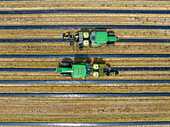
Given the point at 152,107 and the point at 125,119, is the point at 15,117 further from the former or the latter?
the point at 152,107

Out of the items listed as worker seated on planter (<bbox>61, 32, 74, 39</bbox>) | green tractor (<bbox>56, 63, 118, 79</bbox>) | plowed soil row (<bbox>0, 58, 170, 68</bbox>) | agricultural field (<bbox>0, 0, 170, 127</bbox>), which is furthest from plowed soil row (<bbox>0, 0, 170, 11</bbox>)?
green tractor (<bbox>56, 63, 118, 79</bbox>)

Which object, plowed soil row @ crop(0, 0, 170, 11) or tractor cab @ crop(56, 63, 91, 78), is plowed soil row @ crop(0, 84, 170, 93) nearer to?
tractor cab @ crop(56, 63, 91, 78)

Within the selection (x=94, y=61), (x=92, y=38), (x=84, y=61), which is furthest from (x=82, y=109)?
(x=92, y=38)

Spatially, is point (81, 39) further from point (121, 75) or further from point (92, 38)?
point (121, 75)

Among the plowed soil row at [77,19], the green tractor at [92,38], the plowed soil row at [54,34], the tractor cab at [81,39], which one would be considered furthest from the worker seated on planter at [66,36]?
the plowed soil row at [77,19]

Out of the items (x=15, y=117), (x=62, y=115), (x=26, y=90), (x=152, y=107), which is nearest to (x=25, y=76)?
(x=26, y=90)

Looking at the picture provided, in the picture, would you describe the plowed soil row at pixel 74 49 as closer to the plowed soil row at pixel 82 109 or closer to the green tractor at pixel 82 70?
the green tractor at pixel 82 70
